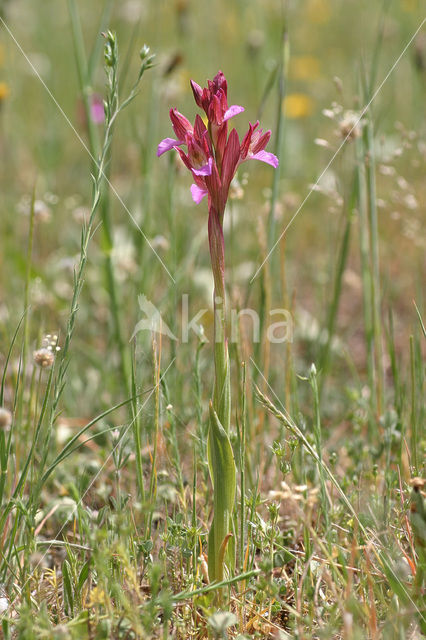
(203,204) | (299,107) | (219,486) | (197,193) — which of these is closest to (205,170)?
(197,193)

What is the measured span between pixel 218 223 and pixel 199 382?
1.26 ft

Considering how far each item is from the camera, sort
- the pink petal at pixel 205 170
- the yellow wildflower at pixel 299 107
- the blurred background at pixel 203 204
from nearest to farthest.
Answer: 1. the pink petal at pixel 205 170
2. the blurred background at pixel 203 204
3. the yellow wildflower at pixel 299 107

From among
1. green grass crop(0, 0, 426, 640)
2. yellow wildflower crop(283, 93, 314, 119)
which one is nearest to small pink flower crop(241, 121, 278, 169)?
green grass crop(0, 0, 426, 640)

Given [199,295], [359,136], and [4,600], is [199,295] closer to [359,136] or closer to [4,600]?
[359,136]

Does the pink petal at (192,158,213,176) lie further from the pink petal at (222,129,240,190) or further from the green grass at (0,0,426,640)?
the green grass at (0,0,426,640)

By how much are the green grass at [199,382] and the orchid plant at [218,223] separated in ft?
0.23

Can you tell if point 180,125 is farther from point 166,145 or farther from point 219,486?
point 219,486

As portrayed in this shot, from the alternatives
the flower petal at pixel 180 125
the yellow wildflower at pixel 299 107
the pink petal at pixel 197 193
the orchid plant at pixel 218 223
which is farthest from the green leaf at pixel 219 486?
the yellow wildflower at pixel 299 107

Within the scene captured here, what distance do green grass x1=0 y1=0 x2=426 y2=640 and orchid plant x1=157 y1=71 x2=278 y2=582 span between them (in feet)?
0.23

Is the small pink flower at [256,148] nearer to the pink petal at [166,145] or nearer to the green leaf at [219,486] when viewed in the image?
the pink petal at [166,145]

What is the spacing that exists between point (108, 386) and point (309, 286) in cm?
110

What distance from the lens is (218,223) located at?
36.3 inches

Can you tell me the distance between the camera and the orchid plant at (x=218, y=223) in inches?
34.9

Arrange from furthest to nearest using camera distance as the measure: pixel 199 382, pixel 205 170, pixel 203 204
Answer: pixel 203 204
pixel 199 382
pixel 205 170
